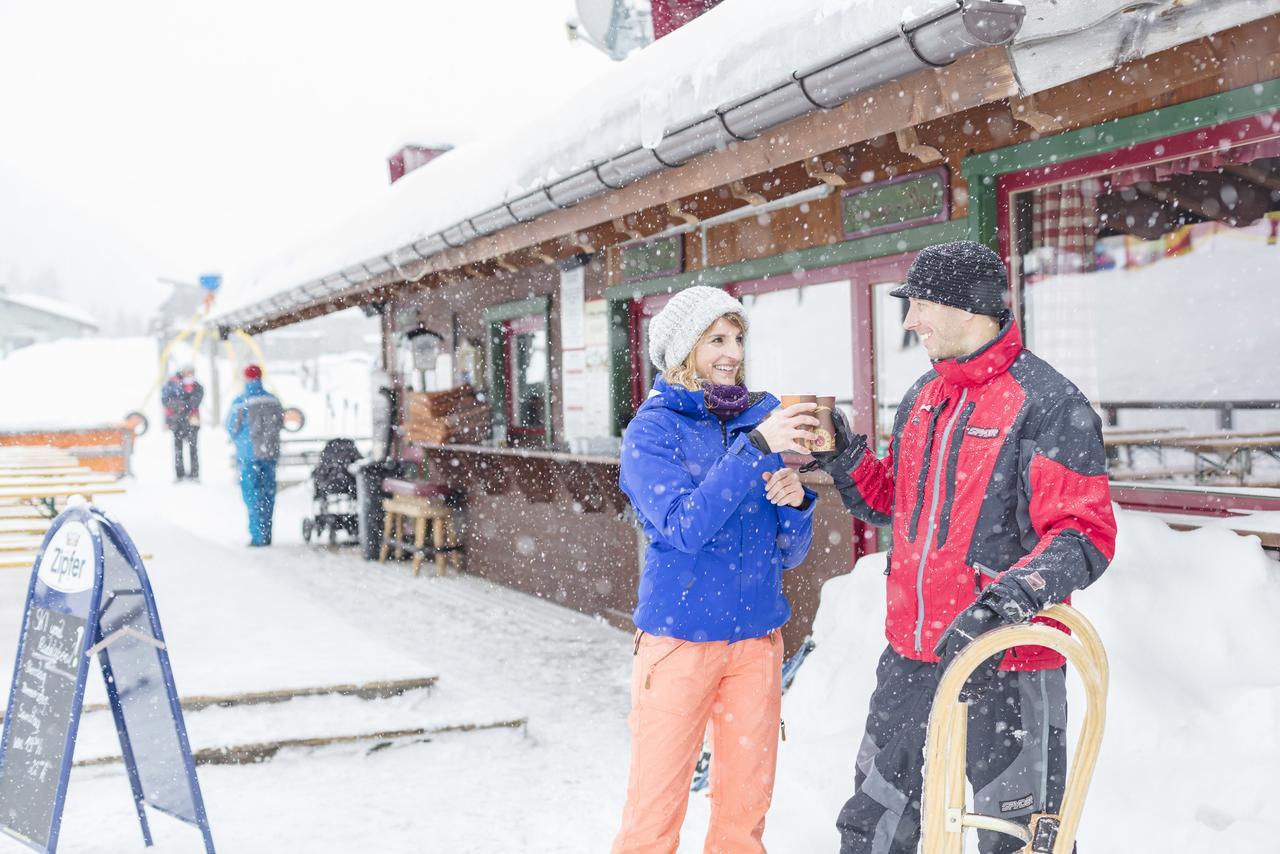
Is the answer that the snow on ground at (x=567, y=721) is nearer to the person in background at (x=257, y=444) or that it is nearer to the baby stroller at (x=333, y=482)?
the person in background at (x=257, y=444)

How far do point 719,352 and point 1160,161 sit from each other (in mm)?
2267

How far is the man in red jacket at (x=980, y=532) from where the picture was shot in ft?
7.07

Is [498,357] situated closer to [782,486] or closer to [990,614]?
[782,486]

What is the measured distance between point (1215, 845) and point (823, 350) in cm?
682

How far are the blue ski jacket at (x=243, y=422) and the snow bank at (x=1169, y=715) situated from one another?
850 cm

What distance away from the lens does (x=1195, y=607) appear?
353cm

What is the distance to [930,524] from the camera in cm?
241

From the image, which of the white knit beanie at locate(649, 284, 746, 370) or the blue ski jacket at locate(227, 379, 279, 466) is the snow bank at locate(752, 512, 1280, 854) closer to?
the white knit beanie at locate(649, 284, 746, 370)

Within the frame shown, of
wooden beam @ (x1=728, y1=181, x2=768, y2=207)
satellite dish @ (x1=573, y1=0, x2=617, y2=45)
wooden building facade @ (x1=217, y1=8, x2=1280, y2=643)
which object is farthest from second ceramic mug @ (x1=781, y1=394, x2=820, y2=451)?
satellite dish @ (x1=573, y1=0, x2=617, y2=45)

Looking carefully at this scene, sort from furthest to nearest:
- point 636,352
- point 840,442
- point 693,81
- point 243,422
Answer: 1. point 243,422
2. point 636,352
3. point 693,81
4. point 840,442

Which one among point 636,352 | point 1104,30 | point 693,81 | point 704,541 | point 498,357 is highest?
point 693,81

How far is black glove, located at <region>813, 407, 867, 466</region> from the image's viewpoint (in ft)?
8.26

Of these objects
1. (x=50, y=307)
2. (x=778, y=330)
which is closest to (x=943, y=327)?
(x=778, y=330)

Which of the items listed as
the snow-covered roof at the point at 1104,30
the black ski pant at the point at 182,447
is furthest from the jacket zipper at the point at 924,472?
the black ski pant at the point at 182,447
